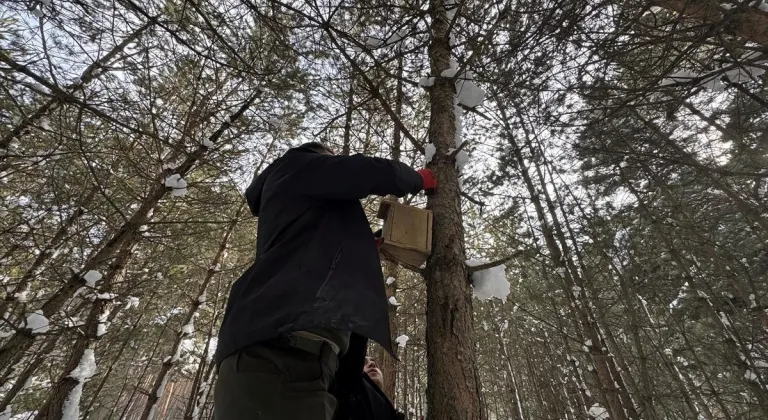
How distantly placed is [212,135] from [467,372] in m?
5.35

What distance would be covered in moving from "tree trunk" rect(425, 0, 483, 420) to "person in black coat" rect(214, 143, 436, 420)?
1.30ft

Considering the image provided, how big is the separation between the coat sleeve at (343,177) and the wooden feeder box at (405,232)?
0.28m

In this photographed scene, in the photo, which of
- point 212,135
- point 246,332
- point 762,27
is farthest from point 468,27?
point 212,135

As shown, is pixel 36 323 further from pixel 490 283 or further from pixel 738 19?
pixel 738 19

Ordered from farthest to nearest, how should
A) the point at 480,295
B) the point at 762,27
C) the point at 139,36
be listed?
the point at 139,36, the point at 762,27, the point at 480,295

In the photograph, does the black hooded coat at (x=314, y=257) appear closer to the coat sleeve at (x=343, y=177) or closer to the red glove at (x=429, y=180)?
the coat sleeve at (x=343, y=177)

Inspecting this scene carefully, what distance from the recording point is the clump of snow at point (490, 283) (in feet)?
6.70

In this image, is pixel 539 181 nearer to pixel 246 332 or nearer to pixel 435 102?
pixel 435 102

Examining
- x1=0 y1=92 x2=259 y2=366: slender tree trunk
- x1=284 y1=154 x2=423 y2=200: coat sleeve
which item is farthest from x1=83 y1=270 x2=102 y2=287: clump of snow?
x1=284 y1=154 x2=423 y2=200: coat sleeve

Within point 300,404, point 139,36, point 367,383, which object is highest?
point 139,36

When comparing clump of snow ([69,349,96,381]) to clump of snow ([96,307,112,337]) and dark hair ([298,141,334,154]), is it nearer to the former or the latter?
clump of snow ([96,307,112,337])

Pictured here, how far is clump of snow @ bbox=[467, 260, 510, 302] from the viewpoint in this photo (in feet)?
6.70

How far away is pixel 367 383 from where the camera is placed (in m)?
1.71

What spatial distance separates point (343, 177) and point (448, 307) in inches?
33.3
